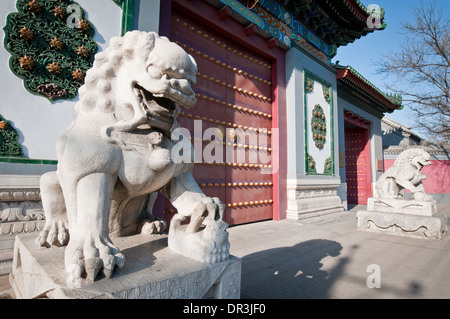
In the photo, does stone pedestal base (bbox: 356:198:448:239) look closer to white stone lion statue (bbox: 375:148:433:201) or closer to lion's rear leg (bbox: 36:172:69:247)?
white stone lion statue (bbox: 375:148:433:201)

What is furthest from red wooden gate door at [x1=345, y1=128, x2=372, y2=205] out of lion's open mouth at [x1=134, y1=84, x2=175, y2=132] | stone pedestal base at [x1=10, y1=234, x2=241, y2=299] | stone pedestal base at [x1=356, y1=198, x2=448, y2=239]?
lion's open mouth at [x1=134, y1=84, x2=175, y2=132]

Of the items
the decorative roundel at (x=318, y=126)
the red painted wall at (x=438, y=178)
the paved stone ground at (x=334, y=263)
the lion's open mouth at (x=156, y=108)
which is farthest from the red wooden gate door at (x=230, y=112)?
the red painted wall at (x=438, y=178)

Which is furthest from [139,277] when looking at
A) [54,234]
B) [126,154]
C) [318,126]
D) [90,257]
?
[318,126]

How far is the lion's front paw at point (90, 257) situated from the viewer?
850 millimetres

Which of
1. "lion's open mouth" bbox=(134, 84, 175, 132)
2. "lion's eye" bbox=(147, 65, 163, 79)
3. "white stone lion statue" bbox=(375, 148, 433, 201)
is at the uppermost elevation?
"lion's eye" bbox=(147, 65, 163, 79)

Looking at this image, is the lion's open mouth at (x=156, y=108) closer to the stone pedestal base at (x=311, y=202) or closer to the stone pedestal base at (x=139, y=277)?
the stone pedestal base at (x=139, y=277)

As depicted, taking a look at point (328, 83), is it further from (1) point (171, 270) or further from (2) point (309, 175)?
(1) point (171, 270)

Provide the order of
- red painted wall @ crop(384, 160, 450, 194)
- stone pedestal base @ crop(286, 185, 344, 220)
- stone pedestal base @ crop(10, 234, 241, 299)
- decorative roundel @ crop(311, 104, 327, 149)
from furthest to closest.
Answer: red painted wall @ crop(384, 160, 450, 194) < decorative roundel @ crop(311, 104, 327, 149) < stone pedestal base @ crop(286, 185, 344, 220) < stone pedestal base @ crop(10, 234, 241, 299)

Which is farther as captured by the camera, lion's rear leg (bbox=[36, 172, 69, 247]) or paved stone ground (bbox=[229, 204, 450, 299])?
paved stone ground (bbox=[229, 204, 450, 299])

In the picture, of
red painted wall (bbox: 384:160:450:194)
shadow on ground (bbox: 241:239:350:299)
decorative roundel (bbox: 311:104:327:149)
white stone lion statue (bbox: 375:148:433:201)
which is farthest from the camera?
red painted wall (bbox: 384:160:450:194)

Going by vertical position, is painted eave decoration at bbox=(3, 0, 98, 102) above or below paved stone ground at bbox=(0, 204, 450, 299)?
above

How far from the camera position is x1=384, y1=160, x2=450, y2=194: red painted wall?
961 cm

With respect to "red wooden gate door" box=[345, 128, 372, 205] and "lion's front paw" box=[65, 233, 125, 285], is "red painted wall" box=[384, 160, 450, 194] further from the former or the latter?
"lion's front paw" box=[65, 233, 125, 285]

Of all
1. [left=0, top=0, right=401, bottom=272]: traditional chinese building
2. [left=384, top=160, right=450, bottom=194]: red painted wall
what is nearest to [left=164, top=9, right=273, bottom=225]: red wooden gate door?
[left=0, top=0, right=401, bottom=272]: traditional chinese building
